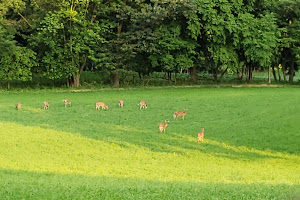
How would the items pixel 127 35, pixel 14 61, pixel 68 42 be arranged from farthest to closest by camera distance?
pixel 127 35, pixel 68 42, pixel 14 61

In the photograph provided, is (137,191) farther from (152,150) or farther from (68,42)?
(68,42)

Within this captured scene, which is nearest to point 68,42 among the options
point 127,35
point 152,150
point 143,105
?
point 127,35

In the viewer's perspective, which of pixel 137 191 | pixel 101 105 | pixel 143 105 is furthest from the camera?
pixel 143 105

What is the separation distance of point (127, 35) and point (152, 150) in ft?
75.4

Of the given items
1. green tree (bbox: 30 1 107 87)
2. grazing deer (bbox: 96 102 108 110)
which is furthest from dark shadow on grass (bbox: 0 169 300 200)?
green tree (bbox: 30 1 107 87)

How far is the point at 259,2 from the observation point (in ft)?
142

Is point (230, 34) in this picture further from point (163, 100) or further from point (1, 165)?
point (1, 165)

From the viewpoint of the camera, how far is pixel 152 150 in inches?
678

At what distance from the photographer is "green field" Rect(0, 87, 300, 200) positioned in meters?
9.49

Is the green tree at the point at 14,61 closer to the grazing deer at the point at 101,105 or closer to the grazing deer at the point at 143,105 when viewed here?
the grazing deer at the point at 101,105

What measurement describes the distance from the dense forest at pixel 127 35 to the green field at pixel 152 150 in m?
8.24

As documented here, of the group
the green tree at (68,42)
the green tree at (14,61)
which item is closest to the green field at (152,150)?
the green tree at (14,61)

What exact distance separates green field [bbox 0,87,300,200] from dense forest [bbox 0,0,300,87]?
8241mm

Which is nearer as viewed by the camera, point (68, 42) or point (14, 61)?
point (14, 61)
